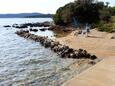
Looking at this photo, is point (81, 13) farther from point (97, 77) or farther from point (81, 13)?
point (97, 77)

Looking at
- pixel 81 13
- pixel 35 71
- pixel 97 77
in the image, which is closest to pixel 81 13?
pixel 81 13

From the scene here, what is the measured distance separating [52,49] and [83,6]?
176ft

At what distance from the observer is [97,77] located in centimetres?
1908

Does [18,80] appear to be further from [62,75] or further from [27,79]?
[62,75]

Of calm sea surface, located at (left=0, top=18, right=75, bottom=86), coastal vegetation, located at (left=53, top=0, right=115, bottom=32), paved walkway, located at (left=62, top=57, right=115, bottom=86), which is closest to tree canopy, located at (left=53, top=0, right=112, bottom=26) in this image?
coastal vegetation, located at (left=53, top=0, right=115, bottom=32)

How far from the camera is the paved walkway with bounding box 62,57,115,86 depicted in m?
17.8

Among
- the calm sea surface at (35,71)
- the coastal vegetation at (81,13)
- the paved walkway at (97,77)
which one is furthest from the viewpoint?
the coastal vegetation at (81,13)

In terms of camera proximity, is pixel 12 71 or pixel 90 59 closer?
pixel 12 71

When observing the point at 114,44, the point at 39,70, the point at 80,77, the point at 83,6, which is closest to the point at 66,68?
the point at 39,70

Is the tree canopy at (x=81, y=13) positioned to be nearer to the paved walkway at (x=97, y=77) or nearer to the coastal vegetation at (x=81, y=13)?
the coastal vegetation at (x=81, y=13)

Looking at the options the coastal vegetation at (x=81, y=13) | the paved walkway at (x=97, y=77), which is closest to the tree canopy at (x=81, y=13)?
the coastal vegetation at (x=81, y=13)

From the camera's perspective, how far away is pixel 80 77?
63.1 feet

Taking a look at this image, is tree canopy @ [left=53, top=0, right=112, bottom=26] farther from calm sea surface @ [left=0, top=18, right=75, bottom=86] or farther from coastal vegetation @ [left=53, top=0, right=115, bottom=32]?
calm sea surface @ [left=0, top=18, right=75, bottom=86]

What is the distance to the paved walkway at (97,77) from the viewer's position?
58.3 feet
